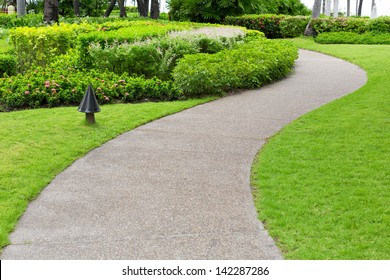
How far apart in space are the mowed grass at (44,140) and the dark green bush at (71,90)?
21.8 inches

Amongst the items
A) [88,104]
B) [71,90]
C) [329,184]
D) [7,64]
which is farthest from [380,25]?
[329,184]

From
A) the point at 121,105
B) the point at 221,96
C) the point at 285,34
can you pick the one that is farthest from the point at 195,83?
the point at 285,34

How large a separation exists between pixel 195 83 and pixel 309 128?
9.55 ft

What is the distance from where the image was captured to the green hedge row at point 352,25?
2506 cm

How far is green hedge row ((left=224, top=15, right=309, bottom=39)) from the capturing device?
2773 cm

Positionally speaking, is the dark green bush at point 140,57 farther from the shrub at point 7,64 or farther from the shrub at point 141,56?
the shrub at point 7,64

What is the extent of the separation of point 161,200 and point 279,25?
23.2 m

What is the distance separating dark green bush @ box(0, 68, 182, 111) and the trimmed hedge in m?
14.1

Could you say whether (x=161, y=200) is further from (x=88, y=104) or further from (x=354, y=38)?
(x=354, y=38)

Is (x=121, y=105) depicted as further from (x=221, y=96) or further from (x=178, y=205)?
(x=178, y=205)

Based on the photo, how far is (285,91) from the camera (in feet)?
39.6

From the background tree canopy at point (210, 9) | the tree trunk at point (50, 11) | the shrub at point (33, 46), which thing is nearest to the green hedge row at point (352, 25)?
the background tree canopy at point (210, 9)

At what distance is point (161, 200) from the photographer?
18.8 ft

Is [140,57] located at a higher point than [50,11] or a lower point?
lower
